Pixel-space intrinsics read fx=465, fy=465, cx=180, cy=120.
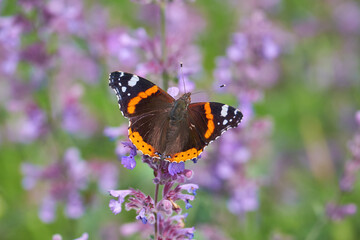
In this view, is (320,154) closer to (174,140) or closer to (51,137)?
(51,137)

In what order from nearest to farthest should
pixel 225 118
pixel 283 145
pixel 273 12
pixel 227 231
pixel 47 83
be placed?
pixel 225 118 < pixel 47 83 < pixel 227 231 < pixel 283 145 < pixel 273 12

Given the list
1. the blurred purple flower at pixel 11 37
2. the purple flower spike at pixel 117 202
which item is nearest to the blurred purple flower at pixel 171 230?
the purple flower spike at pixel 117 202

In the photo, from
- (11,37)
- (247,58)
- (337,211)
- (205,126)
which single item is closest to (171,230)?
(205,126)

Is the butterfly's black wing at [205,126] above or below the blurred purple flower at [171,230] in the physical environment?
above

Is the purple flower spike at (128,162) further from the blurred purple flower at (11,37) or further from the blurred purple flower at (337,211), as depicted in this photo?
the blurred purple flower at (11,37)

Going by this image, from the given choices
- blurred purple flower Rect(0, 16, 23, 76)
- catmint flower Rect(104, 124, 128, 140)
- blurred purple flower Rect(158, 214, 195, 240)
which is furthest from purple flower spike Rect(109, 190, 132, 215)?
blurred purple flower Rect(0, 16, 23, 76)

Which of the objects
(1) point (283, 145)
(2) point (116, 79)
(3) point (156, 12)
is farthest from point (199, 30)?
(2) point (116, 79)

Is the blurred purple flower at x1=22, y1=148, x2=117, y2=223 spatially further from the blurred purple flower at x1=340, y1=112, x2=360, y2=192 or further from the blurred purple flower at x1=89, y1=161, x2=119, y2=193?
the blurred purple flower at x1=340, y1=112, x2=360, y2=192
